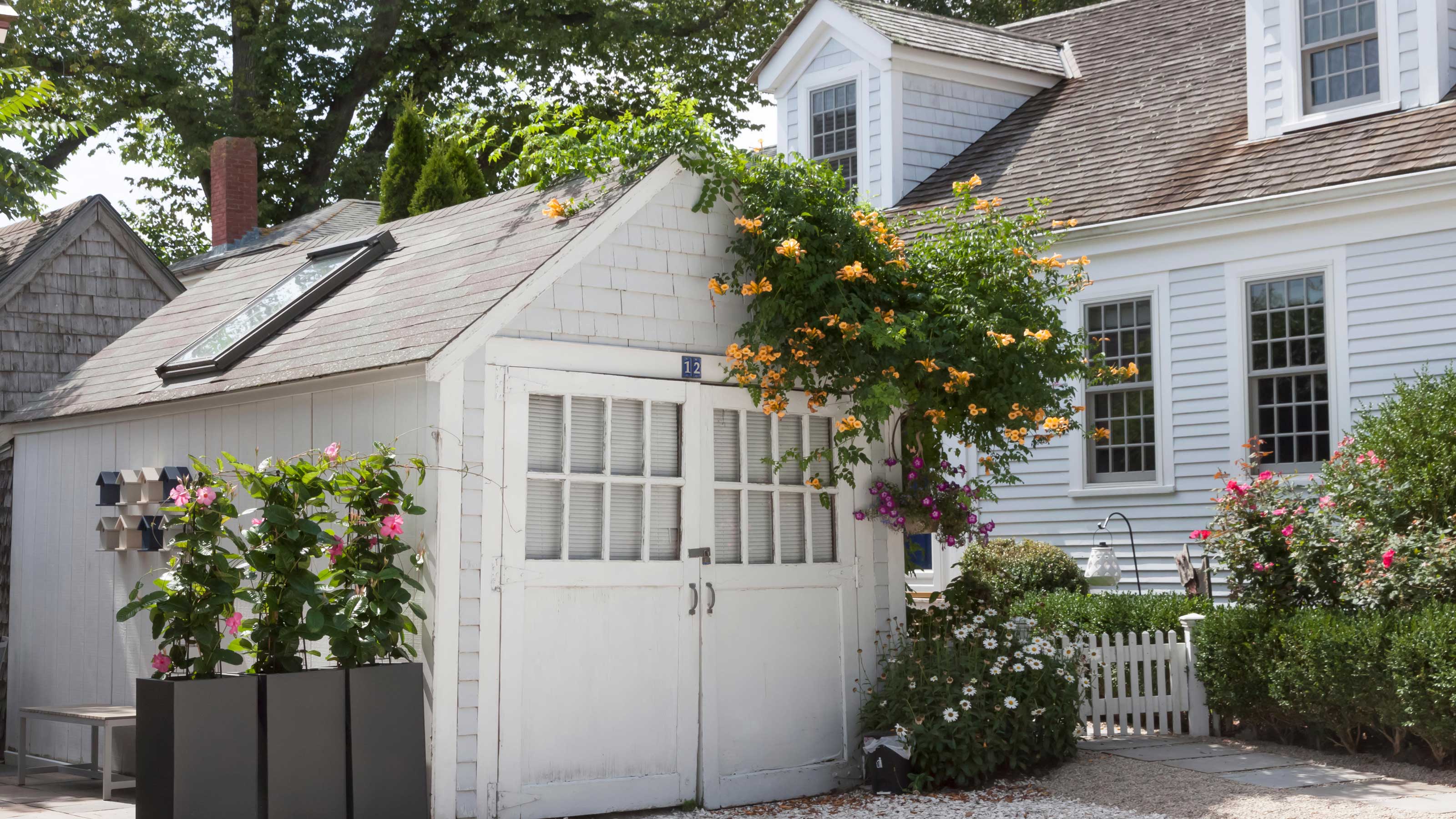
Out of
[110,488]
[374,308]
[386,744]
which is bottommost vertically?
[386,744]

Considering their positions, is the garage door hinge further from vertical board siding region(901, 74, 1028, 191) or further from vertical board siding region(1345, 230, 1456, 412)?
vertical board siding region(901, 74, 1028, 191)

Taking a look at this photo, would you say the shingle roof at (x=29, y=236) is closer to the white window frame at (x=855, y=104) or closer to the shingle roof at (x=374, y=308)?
the shingle roof at (x=374, y=308)

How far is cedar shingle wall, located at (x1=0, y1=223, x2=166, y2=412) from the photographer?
11852 mm

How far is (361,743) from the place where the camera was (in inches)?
247

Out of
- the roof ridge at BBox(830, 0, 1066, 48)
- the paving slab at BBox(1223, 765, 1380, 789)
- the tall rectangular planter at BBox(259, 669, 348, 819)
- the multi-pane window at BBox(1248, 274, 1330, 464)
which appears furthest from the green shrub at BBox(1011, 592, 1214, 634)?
the roof ridge at BBox(830, 0, 1066, 48)

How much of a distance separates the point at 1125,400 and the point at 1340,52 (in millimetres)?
3613

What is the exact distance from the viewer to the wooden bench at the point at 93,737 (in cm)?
757

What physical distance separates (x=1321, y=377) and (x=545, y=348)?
7740 millimetres

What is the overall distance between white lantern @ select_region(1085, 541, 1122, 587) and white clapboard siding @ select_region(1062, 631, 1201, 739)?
2161mm

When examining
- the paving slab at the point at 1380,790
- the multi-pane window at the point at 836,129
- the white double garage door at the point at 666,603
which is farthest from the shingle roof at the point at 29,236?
the paving slab at the point at 1380,790

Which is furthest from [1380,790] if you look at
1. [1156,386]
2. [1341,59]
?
[1341,59]

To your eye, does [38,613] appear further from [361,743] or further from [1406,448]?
[1406,448]

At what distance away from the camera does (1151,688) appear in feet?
32.2

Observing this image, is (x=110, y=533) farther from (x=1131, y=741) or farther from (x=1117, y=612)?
(x=1117, y=612)
